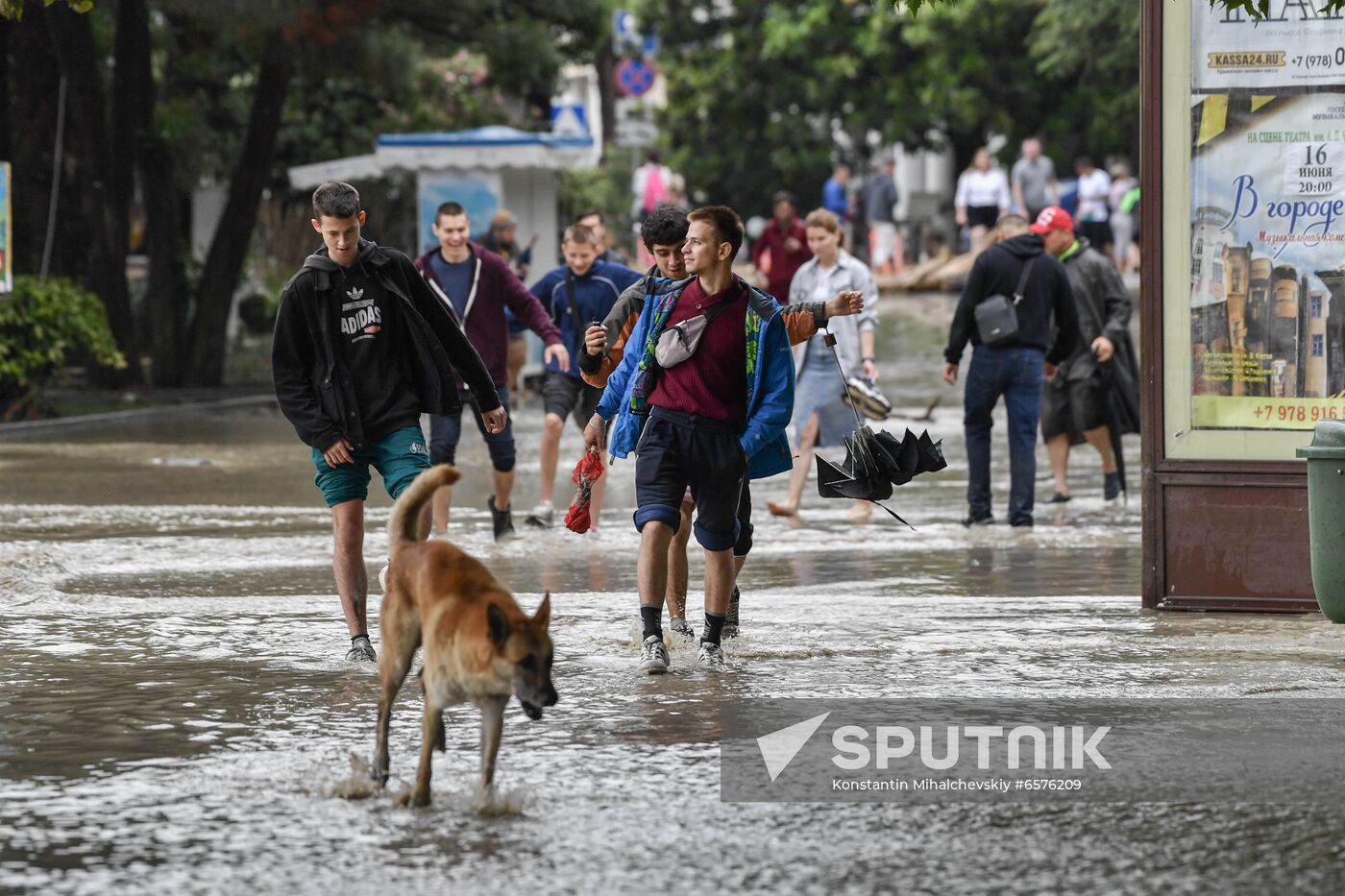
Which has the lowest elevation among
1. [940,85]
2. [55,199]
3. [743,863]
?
[743,863]

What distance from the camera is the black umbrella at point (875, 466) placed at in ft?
27.6

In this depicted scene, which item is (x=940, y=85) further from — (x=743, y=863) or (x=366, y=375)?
(x=743, y=863)

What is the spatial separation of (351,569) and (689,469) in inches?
54.5

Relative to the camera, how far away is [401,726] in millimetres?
6977

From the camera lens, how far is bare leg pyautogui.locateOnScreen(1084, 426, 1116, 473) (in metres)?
13.8

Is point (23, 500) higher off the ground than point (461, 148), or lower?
lower

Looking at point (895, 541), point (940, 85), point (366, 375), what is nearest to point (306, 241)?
point (940, 85)

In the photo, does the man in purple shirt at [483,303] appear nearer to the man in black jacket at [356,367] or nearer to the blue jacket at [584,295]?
the blue jacket at [584,295]

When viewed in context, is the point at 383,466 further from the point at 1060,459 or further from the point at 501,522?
the point at 1060,459

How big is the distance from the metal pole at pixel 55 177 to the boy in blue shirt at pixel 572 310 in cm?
935

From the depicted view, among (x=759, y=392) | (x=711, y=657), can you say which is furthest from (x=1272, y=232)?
(x=711, y=657)

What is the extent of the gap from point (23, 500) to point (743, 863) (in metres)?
9.41

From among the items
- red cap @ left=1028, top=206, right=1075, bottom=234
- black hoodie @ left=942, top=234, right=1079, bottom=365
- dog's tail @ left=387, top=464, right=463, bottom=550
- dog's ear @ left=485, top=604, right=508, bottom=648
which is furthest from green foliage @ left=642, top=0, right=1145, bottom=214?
dog's ear @ left=485, top=604, right=508, bottom=648

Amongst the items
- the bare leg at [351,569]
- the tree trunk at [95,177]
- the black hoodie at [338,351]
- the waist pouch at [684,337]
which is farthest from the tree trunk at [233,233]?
the waist pouch at [684,337]
